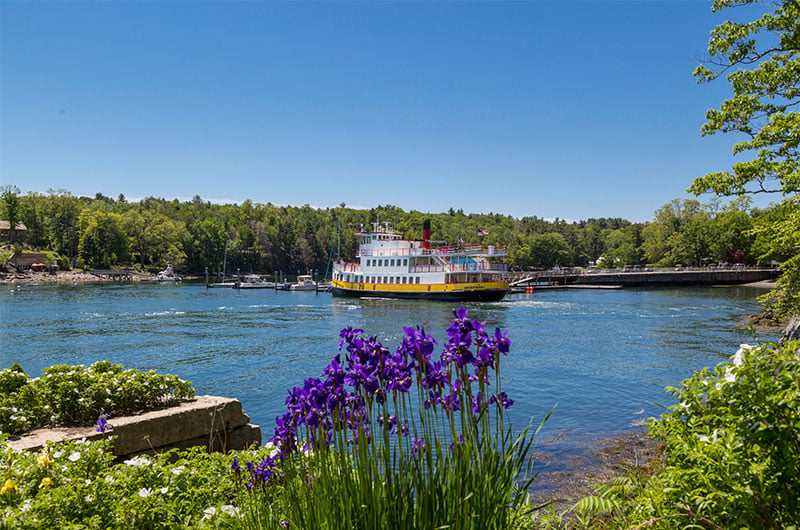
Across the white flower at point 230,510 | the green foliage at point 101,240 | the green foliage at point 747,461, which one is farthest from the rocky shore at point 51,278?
the green foliage at point 747,461

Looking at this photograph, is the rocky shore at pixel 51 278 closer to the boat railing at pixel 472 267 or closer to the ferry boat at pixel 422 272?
the ferry boat at pixel 422 272

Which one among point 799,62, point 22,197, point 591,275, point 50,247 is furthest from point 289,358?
point 22,197

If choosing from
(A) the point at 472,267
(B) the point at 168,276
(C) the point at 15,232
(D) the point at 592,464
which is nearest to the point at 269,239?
(B) the point at 168,276

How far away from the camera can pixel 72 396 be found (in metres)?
5.33

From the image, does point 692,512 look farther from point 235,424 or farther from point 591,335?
point 591,335

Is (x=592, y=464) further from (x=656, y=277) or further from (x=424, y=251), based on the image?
(x=656, y=277)

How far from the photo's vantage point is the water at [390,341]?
45.5ft

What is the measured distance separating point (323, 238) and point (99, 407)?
4521 inches

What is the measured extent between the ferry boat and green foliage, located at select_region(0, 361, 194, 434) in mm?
39444

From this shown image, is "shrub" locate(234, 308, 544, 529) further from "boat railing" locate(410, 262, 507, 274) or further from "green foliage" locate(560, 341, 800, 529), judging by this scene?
"boat railing" locate(410, 262, 507, 274)

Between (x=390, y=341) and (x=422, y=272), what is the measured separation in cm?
2321

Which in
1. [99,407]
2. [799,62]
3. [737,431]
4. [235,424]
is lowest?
[235,424]

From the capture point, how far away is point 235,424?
614 centimetres

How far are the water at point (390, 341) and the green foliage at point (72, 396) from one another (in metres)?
5.05
